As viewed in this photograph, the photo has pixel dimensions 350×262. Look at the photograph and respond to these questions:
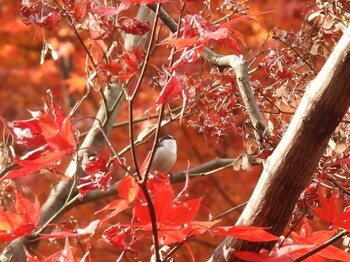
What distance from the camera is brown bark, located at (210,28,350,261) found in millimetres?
1215

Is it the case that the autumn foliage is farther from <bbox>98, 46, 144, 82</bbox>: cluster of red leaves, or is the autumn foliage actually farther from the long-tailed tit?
the long-tailed tit

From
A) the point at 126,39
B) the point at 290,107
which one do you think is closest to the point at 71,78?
the point at 126,39

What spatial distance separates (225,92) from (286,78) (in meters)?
0.18

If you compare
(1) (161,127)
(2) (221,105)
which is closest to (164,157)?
(1) (161,127)

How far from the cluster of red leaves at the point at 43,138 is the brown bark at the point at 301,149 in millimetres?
361

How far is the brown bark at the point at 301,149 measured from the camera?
1.21 m

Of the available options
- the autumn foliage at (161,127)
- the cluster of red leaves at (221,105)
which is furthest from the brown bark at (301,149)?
the cluster of red leaves at (221,105)

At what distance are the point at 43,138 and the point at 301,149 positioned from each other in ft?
1.50

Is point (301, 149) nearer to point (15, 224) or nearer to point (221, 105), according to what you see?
point (15, 224)

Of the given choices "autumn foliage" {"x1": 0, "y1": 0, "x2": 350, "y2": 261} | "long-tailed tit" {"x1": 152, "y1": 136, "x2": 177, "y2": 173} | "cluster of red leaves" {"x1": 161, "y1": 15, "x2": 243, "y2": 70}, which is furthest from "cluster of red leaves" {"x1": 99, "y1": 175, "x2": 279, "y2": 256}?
"long-tailed tit" {"x1": 152, "y1": 136, "x2": 177, "y2": 173}

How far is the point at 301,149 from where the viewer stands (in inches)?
49.1

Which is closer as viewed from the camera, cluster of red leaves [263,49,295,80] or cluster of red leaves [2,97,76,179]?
cluster of red leaves [2,97,76,179]

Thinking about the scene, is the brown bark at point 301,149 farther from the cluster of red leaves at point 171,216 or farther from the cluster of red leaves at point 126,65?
the cluster of red leaves at point 126,65

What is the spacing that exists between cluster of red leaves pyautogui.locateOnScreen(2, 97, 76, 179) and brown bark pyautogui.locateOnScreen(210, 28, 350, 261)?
1.18 ft
